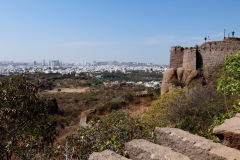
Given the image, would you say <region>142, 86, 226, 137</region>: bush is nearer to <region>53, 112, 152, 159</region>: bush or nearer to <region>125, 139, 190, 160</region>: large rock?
<region>53, 112, 152, 159</region>: bush

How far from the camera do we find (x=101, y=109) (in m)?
28.2

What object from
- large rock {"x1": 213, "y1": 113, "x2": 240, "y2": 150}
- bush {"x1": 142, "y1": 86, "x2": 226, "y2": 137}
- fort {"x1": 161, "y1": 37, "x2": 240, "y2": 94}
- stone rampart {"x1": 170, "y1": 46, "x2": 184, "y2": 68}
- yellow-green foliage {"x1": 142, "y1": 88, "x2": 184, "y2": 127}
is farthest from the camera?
stone rampart {"x1": 170, "y1": 46, "x2": 184, "y2": 68}

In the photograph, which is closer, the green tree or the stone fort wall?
the green tree

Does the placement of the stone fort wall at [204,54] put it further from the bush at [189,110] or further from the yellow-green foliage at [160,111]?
the yellow-green foliage at [160,111]

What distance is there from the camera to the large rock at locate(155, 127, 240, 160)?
6.02m

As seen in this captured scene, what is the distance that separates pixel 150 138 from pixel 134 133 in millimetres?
654

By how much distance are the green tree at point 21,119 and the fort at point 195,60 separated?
14223 mm

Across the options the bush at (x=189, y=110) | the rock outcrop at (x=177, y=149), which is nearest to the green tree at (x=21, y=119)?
the rock outcrop at (x=177, y=149)

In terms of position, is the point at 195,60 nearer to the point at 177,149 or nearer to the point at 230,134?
the point at 230,134

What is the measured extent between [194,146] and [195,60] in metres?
17.1

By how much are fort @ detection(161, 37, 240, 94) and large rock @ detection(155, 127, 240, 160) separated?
1481 centimetres

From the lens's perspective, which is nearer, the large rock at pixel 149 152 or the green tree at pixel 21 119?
the large rock at pixel 149 152

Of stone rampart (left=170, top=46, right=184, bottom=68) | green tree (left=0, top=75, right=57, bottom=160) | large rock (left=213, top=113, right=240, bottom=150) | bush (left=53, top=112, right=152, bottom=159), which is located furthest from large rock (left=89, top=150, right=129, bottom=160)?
stone rampart (left=170, top=46, right=184, bottom=68)

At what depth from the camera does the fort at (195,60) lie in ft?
70.6
